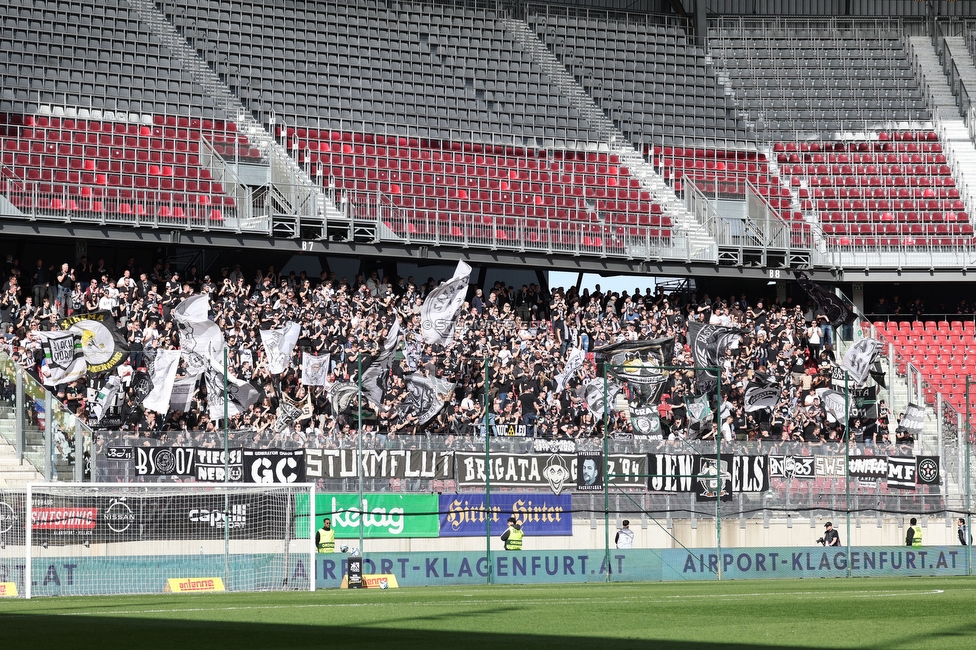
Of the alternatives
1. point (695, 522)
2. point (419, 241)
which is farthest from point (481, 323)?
point (695, 522)

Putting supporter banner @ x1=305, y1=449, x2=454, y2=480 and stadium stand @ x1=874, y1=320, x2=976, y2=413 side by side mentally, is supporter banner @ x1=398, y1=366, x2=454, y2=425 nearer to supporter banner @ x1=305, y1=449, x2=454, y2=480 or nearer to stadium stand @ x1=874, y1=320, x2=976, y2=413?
supporter banner @ x1=305, y1=449, x2=454, y2=480

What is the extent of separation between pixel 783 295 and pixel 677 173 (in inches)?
185

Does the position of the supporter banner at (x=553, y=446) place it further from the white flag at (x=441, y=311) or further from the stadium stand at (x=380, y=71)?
the stadium stand at (x=380, y=71)

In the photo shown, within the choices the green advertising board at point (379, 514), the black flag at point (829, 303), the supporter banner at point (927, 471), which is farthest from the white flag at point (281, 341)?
the black flag at point (829, 303)

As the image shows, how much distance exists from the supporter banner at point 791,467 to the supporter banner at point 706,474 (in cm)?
11

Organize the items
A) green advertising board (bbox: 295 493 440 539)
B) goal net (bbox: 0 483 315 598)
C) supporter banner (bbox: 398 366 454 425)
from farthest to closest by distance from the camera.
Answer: supporter banner (bbox: 398 366 454 425) < green advertising board (bbox: 295 493 440 539) < goal net (bbox: 0 483 315 598)

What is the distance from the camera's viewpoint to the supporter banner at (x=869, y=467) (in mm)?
25250

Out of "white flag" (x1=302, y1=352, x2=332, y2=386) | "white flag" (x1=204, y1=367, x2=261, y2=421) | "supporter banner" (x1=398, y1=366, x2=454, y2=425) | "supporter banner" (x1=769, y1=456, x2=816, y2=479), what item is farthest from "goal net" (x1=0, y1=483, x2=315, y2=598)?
"supporter banner" (x1=769, y1=456, x2=816, y2=479)

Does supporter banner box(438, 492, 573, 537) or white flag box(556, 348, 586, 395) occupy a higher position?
white flag box(556, 348, 586, 395)

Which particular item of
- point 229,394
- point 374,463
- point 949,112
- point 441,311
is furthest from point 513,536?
point 949,112

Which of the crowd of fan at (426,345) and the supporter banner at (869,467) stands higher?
the crowd of fan at (426,345)

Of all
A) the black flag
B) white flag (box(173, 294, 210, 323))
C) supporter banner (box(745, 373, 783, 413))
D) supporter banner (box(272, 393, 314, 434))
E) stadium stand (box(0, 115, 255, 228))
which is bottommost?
supporter banner (box(272, 393, 314, 434))

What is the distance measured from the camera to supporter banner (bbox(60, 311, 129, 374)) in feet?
80.5

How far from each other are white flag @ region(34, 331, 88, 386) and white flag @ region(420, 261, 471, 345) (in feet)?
22.5
